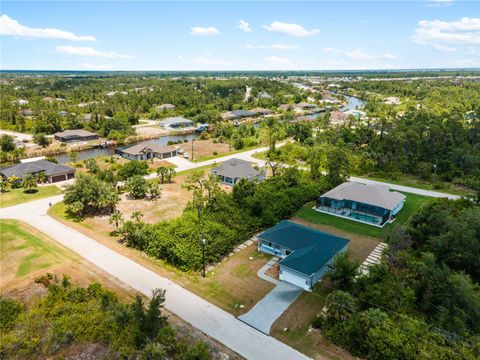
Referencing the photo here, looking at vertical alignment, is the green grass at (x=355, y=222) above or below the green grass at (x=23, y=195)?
above

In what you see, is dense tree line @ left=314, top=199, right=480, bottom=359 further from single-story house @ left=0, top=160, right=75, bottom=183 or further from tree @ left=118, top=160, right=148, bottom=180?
single-story house @ left=0, top=160, right=75, bottom=183

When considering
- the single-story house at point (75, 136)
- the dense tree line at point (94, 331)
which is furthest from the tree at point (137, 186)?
the single-story house at point (75, 136)

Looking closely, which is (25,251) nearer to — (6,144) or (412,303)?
(412,303)


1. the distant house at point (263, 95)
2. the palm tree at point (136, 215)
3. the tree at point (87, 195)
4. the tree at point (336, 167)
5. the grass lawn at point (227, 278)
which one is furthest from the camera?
the distant house at point (263, 95)

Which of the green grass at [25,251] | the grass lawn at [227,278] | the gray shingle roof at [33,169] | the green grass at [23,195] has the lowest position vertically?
the green grass at [23,195]

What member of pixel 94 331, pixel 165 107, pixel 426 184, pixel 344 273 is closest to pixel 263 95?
pixel 165 107

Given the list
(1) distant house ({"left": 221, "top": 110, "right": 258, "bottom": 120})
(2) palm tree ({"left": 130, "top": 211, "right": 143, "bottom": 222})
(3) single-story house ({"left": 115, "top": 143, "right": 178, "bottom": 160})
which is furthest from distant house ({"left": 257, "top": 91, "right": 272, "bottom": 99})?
(2) palm tree ({"left": 130, "top": 211, "right": 143, "bottom": 222})

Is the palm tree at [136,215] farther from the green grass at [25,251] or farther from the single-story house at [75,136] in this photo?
the single-story house at [75,136]
